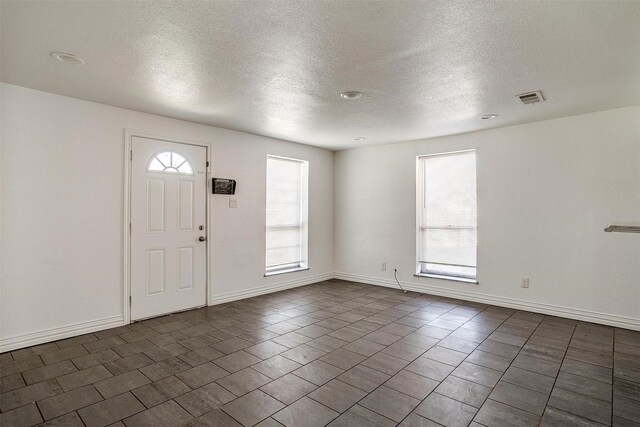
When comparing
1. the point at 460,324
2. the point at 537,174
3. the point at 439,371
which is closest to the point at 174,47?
the point at 439,371

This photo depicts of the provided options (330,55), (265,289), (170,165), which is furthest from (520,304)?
(170,165)

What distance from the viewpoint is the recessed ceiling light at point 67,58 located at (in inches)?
98.3

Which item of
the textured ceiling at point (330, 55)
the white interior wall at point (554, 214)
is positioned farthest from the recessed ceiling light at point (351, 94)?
the white interior wall at point (554, 214)

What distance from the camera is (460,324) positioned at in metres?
3.86

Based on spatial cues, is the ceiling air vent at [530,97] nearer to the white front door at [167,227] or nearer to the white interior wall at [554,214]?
the white interior wall at [554,214]

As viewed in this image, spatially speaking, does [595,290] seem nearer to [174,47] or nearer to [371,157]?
[371,157]

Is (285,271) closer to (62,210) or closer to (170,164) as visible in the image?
(170,164)

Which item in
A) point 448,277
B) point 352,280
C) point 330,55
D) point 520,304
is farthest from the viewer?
point 352,280

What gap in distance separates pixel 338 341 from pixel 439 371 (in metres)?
0.99

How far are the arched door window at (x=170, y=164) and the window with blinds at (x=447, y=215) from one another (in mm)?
3399

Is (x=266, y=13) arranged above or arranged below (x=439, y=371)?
above

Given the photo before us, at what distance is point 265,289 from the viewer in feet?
17.3

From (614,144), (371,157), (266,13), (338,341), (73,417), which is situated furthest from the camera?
(371,157)

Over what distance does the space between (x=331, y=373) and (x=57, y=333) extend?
2.70 m
